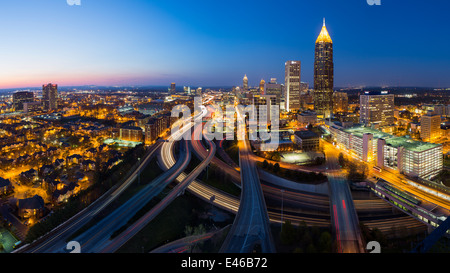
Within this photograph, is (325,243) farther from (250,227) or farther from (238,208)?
(238,208)

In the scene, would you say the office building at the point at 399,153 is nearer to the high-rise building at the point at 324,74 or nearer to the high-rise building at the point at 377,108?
the high-rise building at the point at 377,108

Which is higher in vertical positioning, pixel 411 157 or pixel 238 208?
pixel 411 157

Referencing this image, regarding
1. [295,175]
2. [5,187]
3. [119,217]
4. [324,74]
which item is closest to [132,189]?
[119,217]

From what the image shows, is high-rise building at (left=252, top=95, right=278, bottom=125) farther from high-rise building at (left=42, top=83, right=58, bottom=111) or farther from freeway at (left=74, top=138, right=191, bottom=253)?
high-rise building at (left=42, top=83, right=58, bottom=111)

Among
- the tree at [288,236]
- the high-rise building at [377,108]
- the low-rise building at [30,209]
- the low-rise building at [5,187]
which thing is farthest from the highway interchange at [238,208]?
the high-rise building at [377,108]
